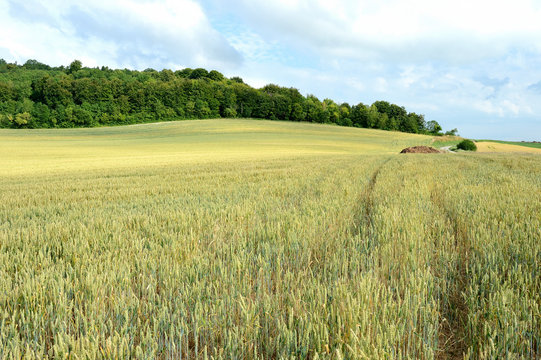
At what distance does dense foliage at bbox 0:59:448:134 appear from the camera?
77.5m

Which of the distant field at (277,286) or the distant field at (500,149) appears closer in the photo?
the distant field at (277,286)

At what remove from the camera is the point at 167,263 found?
8.10ft

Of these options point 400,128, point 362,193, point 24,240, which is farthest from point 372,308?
point 400,128

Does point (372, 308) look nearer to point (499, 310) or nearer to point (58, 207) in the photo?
point (499, 310)

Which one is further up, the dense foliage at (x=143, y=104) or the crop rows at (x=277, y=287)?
the dense foliage at (x=143, y=104)

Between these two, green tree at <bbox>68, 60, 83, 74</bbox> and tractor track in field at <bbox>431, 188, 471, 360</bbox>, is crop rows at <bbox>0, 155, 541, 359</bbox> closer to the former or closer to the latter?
tractor track in field at <bbox>431, 188, 471, 360</bbox>

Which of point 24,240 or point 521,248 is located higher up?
point 521,248

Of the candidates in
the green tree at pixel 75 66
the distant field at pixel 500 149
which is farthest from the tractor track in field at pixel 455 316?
the green tree at pixel 75 66

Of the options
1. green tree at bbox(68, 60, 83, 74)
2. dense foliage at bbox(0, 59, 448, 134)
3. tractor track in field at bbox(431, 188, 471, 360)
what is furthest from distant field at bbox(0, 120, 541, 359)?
green tree at bbox(68, 60, 83, 74)

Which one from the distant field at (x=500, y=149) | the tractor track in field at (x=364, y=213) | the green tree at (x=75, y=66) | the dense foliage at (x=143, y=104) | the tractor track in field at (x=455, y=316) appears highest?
the green tree at (x=75, y=66)

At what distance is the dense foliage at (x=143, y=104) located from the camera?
77.5 m

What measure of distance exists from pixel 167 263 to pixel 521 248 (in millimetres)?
3106

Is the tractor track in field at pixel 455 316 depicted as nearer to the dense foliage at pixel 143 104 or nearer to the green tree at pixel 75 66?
the dense foliage at pixel 143 104

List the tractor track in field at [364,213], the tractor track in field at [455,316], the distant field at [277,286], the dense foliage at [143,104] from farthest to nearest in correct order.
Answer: the dense foliage at [143,104]
the tractor track in field at [364,213]
the tractor track in field at [455,316]
the distant field at [277,286]
